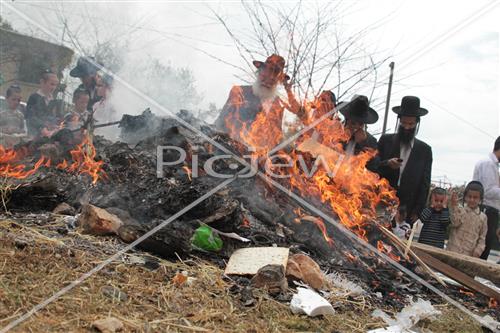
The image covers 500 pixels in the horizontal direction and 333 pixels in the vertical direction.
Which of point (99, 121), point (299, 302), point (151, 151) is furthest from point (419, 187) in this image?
point (99, 121)

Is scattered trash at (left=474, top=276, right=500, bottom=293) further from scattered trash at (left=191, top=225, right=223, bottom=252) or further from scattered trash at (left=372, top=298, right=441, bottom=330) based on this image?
scattered trash at (left=191, top=225, right=223, bottom=252)

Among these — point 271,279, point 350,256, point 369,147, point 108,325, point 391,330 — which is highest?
point 369,147

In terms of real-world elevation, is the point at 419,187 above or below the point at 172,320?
above

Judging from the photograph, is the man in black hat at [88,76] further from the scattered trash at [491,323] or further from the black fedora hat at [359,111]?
the scattered trash at [491,323]

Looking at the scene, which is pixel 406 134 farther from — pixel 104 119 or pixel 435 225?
pixel 104 119

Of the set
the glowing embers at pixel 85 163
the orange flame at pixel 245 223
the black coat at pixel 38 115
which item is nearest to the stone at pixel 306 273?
the orange flame at pixel 245 223

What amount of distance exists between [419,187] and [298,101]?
2320mm

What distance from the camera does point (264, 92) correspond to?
666cm

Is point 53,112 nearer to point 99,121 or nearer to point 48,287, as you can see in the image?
point 99,121

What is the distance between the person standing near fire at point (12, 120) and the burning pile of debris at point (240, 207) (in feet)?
5.07

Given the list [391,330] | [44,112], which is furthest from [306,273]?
[44,112]

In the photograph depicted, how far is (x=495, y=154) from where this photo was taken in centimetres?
621

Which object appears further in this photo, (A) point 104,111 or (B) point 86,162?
(A) point 104,111

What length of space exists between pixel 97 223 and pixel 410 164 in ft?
13.3
